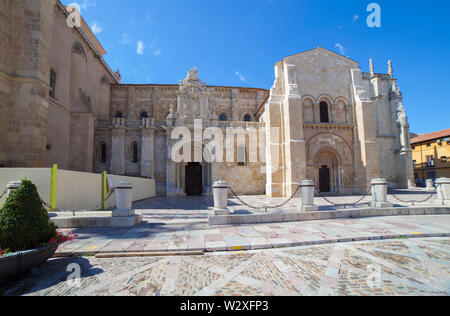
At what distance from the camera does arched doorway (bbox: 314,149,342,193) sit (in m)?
17.7

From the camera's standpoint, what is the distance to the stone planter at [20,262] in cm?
297

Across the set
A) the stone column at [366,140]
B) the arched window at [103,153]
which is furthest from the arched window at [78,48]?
the stone column at [366,140]

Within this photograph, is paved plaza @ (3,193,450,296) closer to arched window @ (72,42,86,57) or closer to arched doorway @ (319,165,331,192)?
arched doorway @ (319,165,331,192)

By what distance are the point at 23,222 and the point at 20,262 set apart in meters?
0.64

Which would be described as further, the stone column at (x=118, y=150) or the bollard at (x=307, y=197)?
the stone column at (x=118, y=150)

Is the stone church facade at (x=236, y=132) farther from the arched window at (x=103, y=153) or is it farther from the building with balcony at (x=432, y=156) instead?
the building with balcony at (x=432, y=156)

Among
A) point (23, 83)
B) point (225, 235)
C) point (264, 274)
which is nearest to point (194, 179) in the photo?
point (23, 83)

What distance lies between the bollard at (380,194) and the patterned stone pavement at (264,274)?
476cm

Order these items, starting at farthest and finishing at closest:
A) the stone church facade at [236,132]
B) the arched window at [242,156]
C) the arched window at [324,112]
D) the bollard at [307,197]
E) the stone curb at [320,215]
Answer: the arched window at [242,156] → the arched window at [324,112] → the stone church facade at [236,132] → the bollard at [307,197] → the stone curb at [320,215]

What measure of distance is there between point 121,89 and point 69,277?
80.4 ft

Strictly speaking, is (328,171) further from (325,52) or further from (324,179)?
(325,52)

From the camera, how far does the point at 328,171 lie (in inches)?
719

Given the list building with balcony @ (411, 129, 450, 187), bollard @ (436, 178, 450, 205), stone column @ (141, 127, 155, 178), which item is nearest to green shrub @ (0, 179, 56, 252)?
bollard @ (436, 178, 450, 205)
